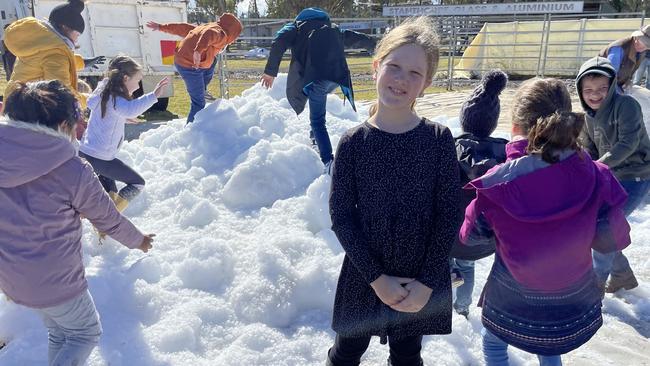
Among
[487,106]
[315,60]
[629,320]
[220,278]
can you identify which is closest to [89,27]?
[315,60]

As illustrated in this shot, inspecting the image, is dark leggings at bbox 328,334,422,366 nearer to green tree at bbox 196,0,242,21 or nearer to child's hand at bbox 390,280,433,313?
child's hand at bbox 390,280,433,313

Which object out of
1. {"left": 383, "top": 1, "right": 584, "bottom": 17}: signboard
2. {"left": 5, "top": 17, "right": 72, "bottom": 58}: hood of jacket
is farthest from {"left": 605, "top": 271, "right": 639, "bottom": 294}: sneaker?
{"left": 383, "top": 1, "right": 584, "bottom": 17}: signboard

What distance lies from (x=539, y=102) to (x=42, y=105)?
196cm

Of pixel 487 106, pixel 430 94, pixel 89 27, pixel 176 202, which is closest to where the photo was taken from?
pixel 487 106

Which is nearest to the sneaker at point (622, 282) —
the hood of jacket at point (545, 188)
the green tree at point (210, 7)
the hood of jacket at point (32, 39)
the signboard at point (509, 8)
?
the hood of jacket at point (545, 188)

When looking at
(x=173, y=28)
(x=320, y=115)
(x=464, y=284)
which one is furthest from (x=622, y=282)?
(x=173, y=28)

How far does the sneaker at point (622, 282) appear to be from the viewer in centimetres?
325

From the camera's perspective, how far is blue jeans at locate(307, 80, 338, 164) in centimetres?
470

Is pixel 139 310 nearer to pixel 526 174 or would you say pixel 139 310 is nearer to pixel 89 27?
pixel 526 174

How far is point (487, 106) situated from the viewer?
2486mm

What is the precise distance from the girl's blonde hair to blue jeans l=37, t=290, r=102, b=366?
153cm

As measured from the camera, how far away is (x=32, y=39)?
3789mm

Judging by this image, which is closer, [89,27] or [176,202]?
[176,202]

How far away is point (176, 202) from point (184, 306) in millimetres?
1576
